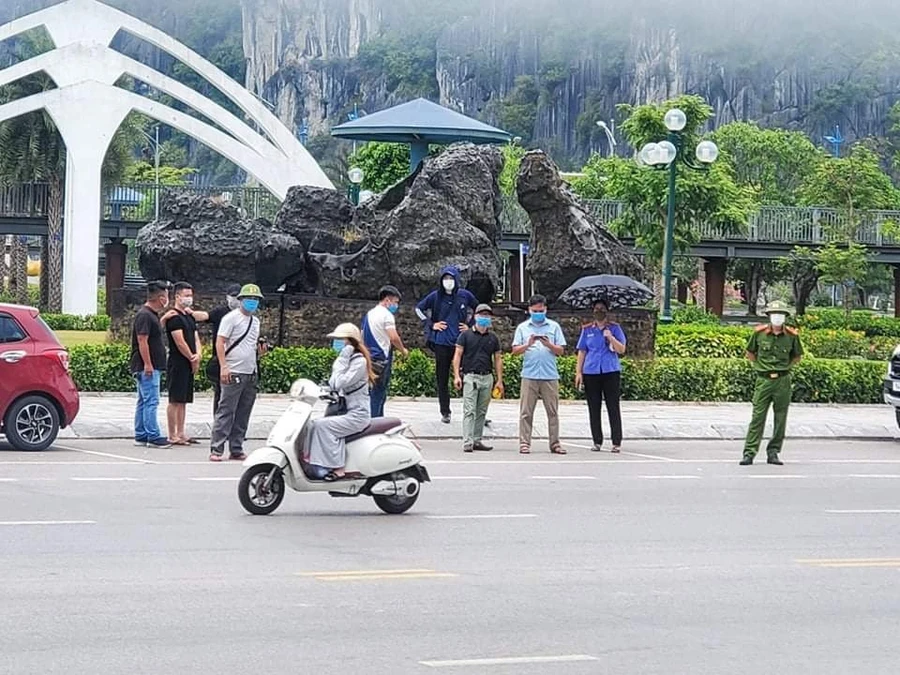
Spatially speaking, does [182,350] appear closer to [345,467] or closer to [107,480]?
[107,480]

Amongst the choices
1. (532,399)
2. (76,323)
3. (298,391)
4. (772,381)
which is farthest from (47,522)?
(76,323)

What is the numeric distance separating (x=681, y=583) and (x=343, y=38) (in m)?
188

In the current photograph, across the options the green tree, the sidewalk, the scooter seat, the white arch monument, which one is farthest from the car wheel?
the white arch monument

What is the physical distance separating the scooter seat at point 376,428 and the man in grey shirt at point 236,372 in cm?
388

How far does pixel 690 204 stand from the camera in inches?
1909

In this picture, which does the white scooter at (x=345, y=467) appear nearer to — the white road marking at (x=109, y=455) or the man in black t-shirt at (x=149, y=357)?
the white road marking at (x=109, y=455)

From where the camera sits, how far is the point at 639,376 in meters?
26.6

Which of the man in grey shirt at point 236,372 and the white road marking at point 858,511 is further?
the man in grey shirt at point 236,372

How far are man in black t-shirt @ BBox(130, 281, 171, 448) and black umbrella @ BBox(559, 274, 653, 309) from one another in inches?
436

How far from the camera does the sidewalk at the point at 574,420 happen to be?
20141 mm

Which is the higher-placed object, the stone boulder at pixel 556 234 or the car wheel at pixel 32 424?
the stone boulder at pixel 556 234

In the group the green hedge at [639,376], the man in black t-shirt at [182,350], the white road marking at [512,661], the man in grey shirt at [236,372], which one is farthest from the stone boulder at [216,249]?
the white road marking at [512,661]

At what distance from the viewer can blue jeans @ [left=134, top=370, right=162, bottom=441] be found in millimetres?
17766

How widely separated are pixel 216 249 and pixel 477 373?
35.9 ft
